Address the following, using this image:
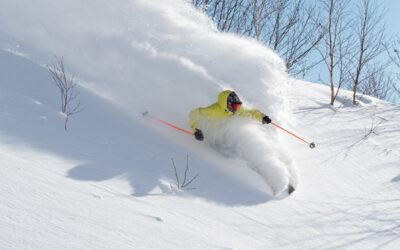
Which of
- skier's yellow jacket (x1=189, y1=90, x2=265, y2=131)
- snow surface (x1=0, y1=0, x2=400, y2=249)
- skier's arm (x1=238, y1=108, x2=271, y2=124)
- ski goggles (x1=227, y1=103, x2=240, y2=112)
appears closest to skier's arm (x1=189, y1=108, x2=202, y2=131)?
skier's yellow jacket (x1=189, y1=90, x2=265, y2=131)

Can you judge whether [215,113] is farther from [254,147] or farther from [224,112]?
[254,147]

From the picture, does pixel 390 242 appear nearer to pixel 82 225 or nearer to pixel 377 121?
pixel 82 225

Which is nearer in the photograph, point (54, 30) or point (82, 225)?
point (82, 225)

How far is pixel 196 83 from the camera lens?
206 inches

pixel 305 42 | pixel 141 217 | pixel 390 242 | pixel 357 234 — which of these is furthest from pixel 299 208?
pixel 305 42

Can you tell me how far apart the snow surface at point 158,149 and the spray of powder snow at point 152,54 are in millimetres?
26

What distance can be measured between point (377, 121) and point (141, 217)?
25.7 ft

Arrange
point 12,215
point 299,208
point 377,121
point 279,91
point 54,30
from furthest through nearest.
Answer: point 377,121 < point 54,30 < point 279,91 < point 299,208 < point 12,215

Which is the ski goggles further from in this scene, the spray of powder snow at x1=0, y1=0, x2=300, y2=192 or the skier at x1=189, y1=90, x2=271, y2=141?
the spray of powder snow at x1=0, y1=0, x2=300, y2=192

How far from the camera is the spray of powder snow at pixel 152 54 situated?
4949 mm

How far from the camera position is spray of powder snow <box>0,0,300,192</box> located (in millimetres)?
4949

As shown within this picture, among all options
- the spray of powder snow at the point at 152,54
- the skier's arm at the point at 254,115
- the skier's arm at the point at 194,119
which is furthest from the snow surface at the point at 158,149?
the skier's arm at the point at 194,119

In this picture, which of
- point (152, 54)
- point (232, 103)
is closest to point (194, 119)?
point (232, 103)

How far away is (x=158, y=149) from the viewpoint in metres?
3.76
